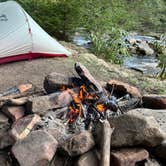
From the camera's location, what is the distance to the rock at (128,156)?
11.0 ft

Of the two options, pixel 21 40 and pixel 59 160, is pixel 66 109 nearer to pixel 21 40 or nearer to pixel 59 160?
pixel 59 160

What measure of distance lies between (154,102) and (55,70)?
1990 millimetres

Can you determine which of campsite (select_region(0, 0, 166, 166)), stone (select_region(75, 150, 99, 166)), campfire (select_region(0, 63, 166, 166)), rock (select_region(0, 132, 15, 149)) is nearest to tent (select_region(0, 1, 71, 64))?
campsite (select_region(0, 0, 166, 166))

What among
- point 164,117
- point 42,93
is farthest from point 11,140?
point 164,117

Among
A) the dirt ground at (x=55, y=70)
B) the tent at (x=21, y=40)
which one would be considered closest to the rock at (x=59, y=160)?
the dirt ground at (x=55, y=70)

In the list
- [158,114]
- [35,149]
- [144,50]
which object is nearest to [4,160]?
[35,149]

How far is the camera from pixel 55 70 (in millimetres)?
5852

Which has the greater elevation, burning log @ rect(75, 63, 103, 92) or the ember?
burning log @ rect(75, 63, 103, 92)

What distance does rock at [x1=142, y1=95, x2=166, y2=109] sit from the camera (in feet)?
14.3

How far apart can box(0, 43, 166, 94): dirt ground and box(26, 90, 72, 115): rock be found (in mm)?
962

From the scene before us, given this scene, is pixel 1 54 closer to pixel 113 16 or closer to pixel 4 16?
pixel 4 16

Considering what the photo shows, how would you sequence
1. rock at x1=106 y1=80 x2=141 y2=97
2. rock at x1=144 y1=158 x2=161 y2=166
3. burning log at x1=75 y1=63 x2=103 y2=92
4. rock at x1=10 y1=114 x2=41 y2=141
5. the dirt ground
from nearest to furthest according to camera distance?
rock at x1=144 y1=158 x2=161 y2=166, rock at x1=10 y1=114 x2=41 y2=141, burning log at x1=75 y1=63 x2=103 y2=92, rock at x1=106 y1=80 x2=141 y2=97, the dirt ground

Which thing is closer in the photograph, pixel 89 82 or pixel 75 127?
pixel 75 127

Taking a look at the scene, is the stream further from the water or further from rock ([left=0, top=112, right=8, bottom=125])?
rock ([left=0, top=112, right=8, bottom=125])
